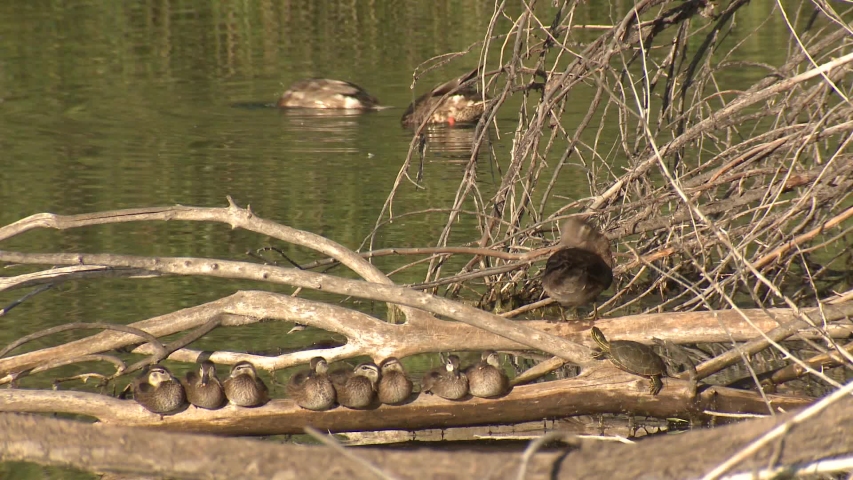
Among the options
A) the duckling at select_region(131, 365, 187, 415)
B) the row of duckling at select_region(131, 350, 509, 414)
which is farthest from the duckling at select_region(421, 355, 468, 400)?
the duckling at select_region(131, 365, 187, 415)

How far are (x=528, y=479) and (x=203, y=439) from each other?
106 centimetres

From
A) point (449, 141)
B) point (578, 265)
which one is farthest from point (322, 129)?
point (578, 265)

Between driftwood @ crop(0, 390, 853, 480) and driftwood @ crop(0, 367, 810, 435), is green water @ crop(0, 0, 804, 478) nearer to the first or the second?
driftwood @ crop(0, 367, 810, 435)

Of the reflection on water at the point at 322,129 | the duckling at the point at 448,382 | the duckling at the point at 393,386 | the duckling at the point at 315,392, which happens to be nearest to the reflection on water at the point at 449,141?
the reflection on water at the point at 322,129

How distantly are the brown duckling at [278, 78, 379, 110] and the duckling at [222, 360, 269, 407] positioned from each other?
9.47m

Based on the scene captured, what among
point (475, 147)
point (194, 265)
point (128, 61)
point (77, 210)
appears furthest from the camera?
point (128, 61)

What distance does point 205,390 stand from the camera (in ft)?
17.5

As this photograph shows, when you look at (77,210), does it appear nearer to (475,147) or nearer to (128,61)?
(475,147)

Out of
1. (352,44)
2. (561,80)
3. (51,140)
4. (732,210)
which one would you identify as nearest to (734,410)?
(732,210)

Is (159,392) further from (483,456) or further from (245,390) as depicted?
(483,456)

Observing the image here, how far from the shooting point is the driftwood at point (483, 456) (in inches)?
130

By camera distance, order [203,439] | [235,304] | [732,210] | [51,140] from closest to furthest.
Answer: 1. [203,439]
2. [235,304]
3. [732,210]
4. [51,140]

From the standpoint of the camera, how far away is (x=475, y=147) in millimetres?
6633

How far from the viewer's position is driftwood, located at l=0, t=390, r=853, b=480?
3.31 m
